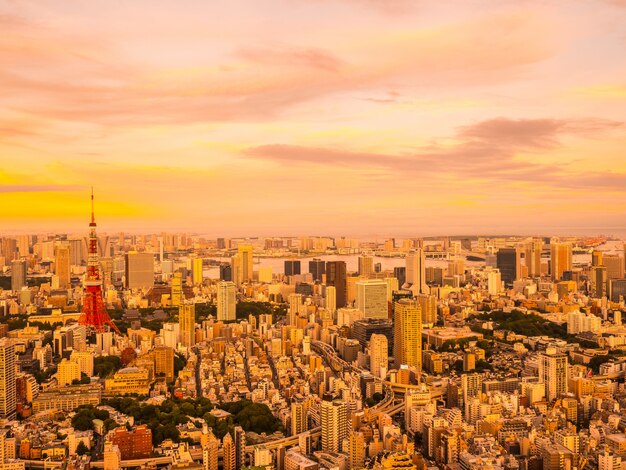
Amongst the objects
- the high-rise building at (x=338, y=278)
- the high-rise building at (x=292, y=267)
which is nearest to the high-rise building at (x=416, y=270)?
the high-rise building at (x=338, y=278)

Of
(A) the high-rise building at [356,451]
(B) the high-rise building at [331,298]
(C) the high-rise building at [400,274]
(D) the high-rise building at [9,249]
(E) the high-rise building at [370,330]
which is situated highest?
(D) the high-rise building at [9,249]

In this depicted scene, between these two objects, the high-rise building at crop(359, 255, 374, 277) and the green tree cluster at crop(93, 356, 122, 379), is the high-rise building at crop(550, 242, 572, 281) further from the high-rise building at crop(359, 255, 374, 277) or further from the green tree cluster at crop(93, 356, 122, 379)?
the green tree cluster at crop(93, 356, 122, 379)

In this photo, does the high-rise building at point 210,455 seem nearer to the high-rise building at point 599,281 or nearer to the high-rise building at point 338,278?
the high-rise building at point 338,278

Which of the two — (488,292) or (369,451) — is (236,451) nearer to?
(369,451)

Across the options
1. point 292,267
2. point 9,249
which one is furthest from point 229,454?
point 292,267

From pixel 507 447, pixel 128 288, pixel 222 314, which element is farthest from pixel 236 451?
pixel 128 288

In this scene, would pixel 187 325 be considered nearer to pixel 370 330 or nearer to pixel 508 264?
pixel 370 330

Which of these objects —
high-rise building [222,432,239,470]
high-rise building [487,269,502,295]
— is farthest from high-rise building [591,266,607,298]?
high-rise building [222,432,239,470]
